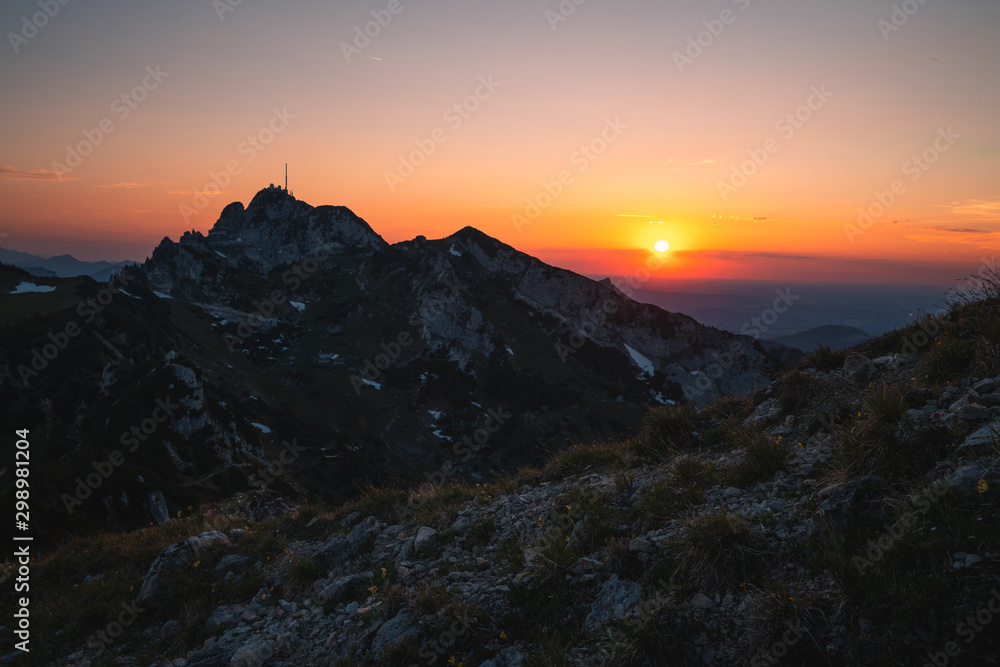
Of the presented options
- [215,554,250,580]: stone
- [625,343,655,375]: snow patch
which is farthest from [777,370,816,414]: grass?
[625,343,655,375]: snow patch

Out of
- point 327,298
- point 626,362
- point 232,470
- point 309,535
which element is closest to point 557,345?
point 626,362

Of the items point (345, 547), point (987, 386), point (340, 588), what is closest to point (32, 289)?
point (345, 547)

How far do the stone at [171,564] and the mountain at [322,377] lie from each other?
328 inches

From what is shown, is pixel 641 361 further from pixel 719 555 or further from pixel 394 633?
pixel 394 633

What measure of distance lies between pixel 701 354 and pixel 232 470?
566 feet

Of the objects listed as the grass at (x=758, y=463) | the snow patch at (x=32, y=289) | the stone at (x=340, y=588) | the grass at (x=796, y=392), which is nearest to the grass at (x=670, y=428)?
the grass at (x=796, y=392)

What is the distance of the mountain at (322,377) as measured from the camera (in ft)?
178

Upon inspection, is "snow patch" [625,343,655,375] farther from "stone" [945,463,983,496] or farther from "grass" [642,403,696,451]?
"stone" [945,463,983,496]

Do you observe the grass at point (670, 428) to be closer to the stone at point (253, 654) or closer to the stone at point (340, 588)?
the stone at point (340, 588)

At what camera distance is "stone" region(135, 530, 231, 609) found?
363 inches

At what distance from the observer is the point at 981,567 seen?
4039 millimetres

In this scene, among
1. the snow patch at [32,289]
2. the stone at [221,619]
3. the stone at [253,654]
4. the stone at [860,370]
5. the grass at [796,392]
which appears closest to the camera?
the stone at [253,654]

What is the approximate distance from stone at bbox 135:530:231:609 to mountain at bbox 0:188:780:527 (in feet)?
27.3

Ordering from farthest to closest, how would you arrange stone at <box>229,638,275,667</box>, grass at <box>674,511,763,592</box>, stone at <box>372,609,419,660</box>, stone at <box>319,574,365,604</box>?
stone at <box>319,574,365,604</box> → stone at <box>229,638,275,667</box> → stone at <box>372,609,419,660</box> → grass at <box>674,511,763,592</box>
